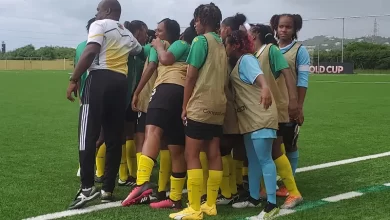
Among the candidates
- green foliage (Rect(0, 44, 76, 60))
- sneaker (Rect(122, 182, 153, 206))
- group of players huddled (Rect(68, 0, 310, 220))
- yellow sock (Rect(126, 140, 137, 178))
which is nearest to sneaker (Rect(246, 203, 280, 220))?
group of players huddled (Rect(68, 0, 310, 220))

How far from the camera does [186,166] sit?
5.05 meters

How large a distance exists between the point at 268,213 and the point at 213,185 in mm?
558

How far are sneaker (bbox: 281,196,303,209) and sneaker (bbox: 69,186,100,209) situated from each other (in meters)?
1.81

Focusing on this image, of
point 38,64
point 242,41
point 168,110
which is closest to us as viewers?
point 242,41

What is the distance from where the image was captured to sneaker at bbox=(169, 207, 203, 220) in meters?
4.57

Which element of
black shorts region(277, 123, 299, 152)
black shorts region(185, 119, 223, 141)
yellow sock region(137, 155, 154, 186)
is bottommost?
yellow sock region(137, 155, 154, 186)

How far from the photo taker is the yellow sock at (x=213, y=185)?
15.7ft

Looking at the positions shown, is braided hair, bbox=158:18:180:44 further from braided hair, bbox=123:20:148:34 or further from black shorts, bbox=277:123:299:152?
black shorts, bbox=277:123:299:152

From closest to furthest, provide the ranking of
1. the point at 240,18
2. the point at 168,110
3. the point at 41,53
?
the point at 168,110
the point at 240,18
the point at 41,53

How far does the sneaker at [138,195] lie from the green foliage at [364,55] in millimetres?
38942

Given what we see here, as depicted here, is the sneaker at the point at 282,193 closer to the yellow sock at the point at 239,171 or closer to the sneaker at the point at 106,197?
the yellow sock at the point at 239,171

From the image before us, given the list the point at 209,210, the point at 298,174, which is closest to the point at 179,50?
the point at 209,210

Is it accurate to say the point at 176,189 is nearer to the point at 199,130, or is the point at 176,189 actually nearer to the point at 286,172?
the point at 199,130

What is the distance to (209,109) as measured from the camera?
15.1ft
